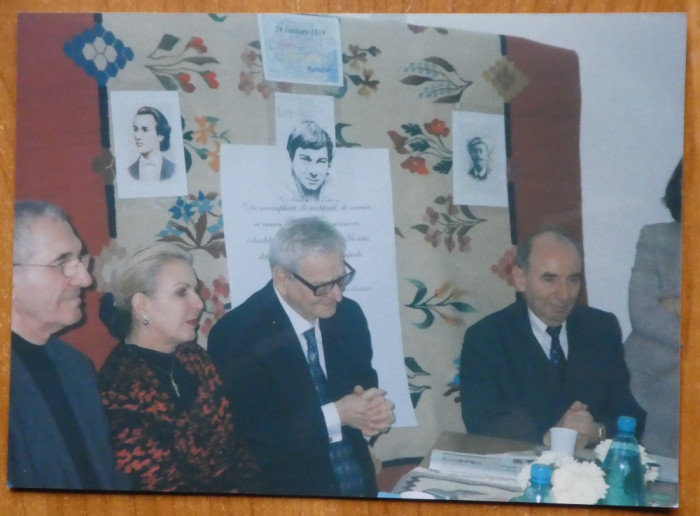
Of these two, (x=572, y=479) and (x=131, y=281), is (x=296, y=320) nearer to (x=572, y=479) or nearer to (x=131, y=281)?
(x=131, y=281)

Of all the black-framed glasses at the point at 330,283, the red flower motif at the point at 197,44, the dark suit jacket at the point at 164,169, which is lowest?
the black-framed glasses at the point at 330,283

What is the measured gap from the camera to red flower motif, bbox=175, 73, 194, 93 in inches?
41.4

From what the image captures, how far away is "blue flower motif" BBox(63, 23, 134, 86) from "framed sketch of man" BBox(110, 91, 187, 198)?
3cm

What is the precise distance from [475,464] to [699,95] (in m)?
0.60

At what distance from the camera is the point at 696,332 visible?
3.49 ft

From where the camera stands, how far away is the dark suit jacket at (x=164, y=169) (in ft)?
3.44

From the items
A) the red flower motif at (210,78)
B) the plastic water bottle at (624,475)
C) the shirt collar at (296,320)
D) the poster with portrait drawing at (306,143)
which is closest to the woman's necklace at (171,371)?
the shirt collar at (296,320)

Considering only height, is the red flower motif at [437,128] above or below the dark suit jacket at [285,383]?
above

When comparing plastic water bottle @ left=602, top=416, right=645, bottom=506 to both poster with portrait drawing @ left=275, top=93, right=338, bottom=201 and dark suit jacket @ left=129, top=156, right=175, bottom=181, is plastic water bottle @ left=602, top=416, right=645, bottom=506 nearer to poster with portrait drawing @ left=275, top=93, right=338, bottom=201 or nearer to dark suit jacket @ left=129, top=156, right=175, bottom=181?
poster with portrait drawing @ left=275, top=93, right=338, bottom=201

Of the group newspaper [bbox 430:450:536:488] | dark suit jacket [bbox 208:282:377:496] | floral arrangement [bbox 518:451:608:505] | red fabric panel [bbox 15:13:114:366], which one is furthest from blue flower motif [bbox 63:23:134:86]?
floral arrangement [bbox 518:451:608:505]

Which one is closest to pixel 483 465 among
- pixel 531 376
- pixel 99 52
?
pixel 531 376

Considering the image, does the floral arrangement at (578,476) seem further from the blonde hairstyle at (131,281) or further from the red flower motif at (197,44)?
the red flower motif at (197,44)

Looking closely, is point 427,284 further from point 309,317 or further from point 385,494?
point 385,494

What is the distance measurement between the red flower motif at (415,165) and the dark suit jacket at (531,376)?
0.22 m
